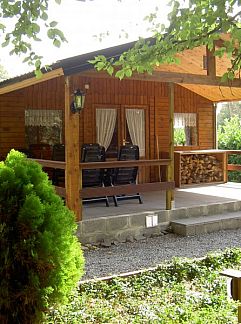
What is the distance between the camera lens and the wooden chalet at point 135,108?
8398 millimetres

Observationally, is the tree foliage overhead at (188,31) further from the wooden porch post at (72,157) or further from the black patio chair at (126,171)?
the black patio chair at (126,171)

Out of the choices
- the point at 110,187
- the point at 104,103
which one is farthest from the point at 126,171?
the point at 104,103

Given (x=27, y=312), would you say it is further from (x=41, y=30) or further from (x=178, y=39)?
(x=178, y=39)

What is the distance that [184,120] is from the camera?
12625 mm

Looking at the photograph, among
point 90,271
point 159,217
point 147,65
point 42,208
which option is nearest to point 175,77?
point 159,217

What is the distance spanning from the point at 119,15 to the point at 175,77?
3.72m

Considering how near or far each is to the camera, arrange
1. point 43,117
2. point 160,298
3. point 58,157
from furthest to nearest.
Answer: point 43,117 → point 58,157 → point 160,298

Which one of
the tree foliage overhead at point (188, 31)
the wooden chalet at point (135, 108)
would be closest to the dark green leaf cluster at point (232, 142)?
the wooden chalet at point (135, 108)

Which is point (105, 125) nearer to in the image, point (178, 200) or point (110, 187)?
point (178, 200)

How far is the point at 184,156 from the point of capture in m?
11.8

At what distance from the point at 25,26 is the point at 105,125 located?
7965mm

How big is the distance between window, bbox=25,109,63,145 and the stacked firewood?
3.18 meters

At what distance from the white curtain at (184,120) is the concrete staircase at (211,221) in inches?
155

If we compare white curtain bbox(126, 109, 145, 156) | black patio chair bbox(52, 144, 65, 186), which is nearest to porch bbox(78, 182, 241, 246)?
black patio chair bbox(52, 144, 65, 186)
